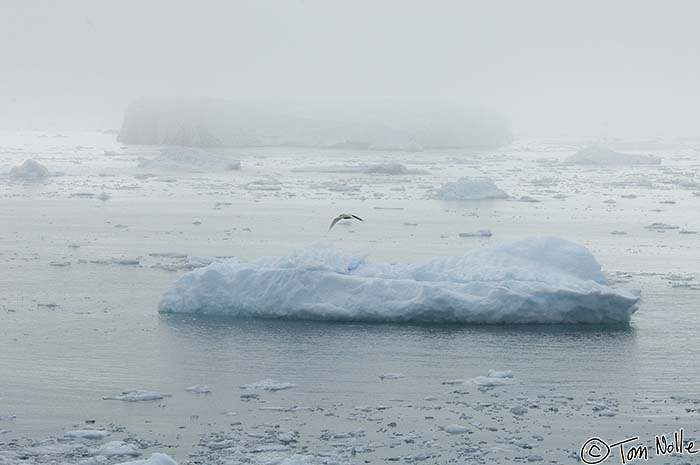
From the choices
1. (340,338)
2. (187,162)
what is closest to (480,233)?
(340,338)

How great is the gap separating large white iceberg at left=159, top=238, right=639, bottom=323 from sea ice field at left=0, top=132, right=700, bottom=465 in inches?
0.8

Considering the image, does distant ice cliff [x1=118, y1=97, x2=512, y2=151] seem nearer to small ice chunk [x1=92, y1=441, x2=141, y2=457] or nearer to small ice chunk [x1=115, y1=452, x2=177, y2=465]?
small ice chunk [x1=92, y1=441, x2=141, y2=457]

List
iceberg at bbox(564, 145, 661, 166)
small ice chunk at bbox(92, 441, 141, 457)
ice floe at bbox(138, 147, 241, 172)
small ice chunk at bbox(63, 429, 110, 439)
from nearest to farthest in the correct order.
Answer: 1. small ice chunk at bbox(92, 441, 141, 457)
2. small ice chunk at bbox(63, 429, 110, 439)
3. ice floe at bbox(138, 147, 241, 172)
4. iceberg at bbox(564, 145, 661, 166)

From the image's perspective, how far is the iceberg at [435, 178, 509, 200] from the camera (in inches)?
883

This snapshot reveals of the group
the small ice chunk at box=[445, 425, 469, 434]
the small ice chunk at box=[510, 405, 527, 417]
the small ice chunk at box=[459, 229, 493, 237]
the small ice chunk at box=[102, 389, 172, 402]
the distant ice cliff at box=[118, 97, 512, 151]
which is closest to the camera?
the small ice chunk at box=[445, 425, 469, 434]

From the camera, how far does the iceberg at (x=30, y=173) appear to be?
26.5 meters

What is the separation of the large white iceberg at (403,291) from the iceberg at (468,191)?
1117 cm

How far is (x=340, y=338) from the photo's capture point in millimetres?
9781

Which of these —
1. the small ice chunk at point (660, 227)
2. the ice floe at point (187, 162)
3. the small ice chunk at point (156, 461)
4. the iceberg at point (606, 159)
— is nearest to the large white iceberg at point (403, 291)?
the small ice chunk at point (156, 461)

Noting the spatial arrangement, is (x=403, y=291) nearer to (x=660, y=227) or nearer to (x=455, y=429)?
(x=455, y=429)

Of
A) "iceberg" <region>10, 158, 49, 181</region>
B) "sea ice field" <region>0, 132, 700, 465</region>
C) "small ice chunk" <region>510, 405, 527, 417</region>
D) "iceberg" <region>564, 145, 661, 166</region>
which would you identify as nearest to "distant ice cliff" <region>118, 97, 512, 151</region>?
"iceberg" <region>564, 145, 661, 166</region>

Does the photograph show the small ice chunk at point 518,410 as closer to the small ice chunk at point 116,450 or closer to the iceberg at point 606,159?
the small ice chunk at point 116,450

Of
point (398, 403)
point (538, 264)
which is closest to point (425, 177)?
point (538, 264)

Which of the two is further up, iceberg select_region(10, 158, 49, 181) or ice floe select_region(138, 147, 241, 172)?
ice floe select_region(138, 147, 241, 172)
